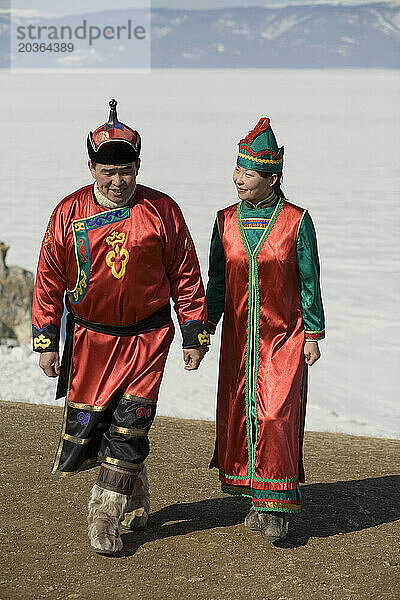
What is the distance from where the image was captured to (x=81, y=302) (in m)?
4.32

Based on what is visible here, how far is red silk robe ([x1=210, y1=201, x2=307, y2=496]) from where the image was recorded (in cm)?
454

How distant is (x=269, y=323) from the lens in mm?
4566

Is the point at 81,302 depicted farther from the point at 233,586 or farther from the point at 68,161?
the point at 68,161

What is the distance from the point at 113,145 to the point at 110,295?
2.01 feet

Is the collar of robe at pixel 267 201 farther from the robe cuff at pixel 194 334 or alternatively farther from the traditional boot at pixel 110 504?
the traditional boot at pixel 110 504

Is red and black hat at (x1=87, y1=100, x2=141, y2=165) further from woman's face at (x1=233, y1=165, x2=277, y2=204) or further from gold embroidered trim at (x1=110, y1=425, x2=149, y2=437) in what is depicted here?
gold embroidered trim at (x1=110, y1=425, x2=149, y2=437)

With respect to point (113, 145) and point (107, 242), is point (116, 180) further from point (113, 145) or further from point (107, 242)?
point (107, 242)

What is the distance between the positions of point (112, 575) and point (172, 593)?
0.28m

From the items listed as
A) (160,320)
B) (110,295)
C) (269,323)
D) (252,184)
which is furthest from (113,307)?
(252,184)

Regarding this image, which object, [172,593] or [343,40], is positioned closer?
[172,593]

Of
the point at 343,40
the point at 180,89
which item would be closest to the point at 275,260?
the point at 180,89

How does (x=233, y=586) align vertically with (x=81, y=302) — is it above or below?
below

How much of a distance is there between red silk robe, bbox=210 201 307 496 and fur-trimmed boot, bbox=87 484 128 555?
62 centimetres

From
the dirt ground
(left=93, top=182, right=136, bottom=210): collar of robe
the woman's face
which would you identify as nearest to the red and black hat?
(left=93, top=182, right=136, bottom=210): collar of robe
